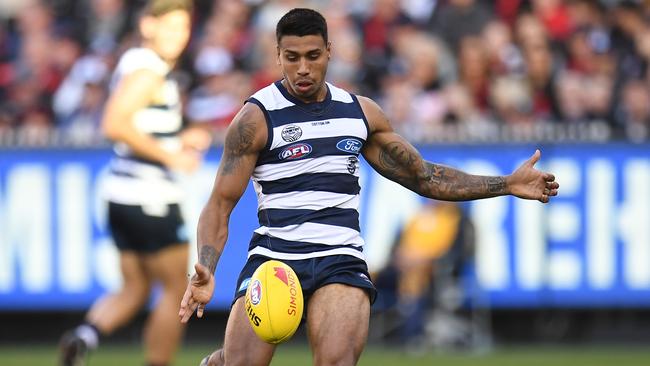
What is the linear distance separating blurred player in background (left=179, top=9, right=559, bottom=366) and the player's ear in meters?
3.10

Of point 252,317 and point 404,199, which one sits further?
point 404,199

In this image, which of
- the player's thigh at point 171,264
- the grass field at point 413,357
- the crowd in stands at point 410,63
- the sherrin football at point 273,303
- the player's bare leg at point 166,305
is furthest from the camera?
the crowd in stands at point 410,63

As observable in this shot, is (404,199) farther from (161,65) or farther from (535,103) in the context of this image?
(161,65)

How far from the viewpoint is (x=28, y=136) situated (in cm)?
1434

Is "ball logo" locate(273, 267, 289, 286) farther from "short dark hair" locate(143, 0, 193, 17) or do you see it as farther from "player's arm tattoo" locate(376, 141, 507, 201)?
"short dark hair" locate(143, 0, 193, 17)

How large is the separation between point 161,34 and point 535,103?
232 inches

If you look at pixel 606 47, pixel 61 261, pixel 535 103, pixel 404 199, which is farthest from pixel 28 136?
pixel 606 47

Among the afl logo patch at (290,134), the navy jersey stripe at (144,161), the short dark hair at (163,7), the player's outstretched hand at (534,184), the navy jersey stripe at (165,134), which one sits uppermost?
the short dark hair at (163,7)

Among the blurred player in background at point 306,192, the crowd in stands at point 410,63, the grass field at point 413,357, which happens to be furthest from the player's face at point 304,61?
the crowd in stands at point 410,63

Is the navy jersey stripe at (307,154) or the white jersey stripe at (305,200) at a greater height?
the navy jersey stripe at (307,154)

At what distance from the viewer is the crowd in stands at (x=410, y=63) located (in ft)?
49.2

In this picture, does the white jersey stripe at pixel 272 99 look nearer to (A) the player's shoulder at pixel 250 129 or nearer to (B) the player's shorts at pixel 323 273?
(A) the player's shoulder at pixel 250 129

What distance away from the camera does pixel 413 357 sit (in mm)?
13438

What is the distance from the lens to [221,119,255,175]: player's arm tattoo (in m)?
7.29
